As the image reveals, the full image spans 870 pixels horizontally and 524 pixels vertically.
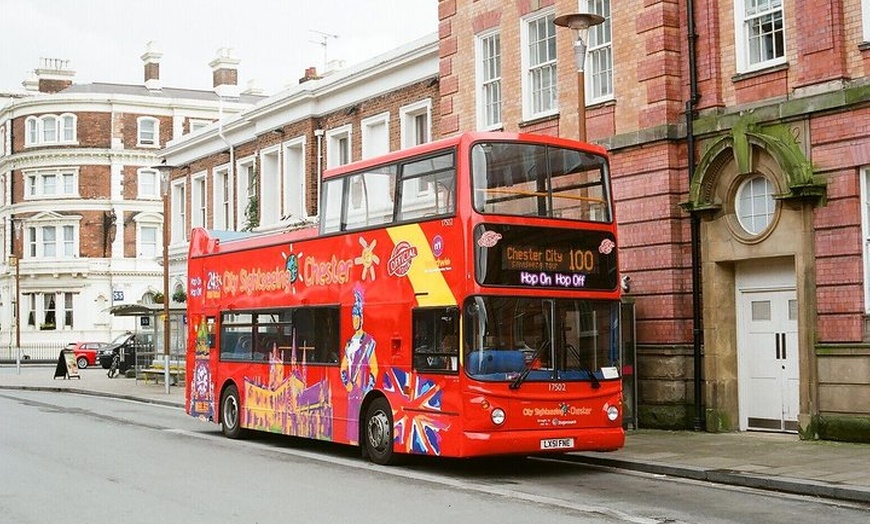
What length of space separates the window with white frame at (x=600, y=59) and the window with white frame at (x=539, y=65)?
3.19 ft

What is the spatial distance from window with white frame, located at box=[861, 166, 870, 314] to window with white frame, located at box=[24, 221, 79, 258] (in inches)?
2374

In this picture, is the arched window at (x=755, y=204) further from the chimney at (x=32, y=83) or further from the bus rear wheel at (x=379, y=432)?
the chimney at (x=32, y=83)

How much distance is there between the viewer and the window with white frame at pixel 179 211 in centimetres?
4109

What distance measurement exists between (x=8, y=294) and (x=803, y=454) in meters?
64.5

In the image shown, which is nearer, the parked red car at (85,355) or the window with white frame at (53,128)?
the parked red car at (85,355)

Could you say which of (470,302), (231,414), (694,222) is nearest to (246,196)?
(231,414)

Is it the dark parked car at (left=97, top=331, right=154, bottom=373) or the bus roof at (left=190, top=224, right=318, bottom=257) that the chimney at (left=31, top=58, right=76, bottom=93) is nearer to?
the dark parked car at (left=97, top=331, right=154, bottom=373)

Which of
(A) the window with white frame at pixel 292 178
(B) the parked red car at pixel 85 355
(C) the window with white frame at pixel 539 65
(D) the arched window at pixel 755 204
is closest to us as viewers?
(D) the arched window at pixel 755 204

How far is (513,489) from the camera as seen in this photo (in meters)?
12.4

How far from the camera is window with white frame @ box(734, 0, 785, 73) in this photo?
16.9 meters

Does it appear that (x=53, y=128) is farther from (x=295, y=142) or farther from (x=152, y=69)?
(x=295, y=142)

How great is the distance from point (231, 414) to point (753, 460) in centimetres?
921

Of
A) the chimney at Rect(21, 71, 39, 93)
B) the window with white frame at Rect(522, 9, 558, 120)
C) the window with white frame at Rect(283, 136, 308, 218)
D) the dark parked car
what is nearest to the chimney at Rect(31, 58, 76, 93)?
the chimney at Rect(21, 71, 39, 93)

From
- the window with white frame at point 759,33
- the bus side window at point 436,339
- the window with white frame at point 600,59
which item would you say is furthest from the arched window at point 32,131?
the bus side window at point 436,339
